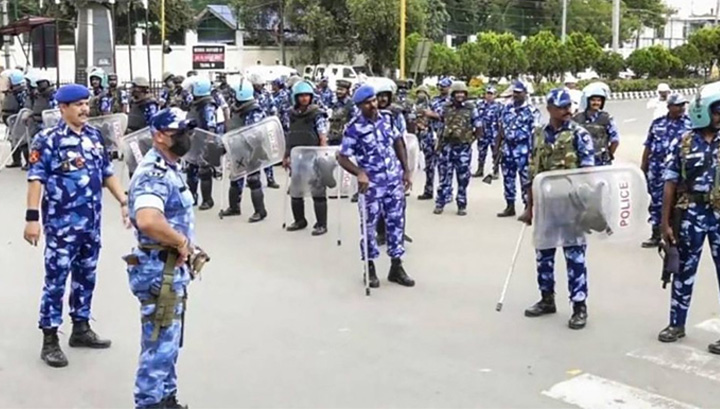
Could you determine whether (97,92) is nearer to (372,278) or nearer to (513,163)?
(513,163)

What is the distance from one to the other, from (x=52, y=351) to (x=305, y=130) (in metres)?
4.82

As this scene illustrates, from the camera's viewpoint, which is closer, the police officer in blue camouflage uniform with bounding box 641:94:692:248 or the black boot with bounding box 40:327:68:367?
the black boot with bounding box 40:327:68:367

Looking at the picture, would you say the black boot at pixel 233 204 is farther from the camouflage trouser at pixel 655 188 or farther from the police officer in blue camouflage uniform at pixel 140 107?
the camouflage trouser at pixel 655 188

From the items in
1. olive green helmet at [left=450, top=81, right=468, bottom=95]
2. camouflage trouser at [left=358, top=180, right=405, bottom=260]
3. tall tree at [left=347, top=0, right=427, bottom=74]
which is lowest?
camouflage trouser at [left=358, top=180, right=405, bottom=260]

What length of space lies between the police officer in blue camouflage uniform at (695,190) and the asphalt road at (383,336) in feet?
2.04

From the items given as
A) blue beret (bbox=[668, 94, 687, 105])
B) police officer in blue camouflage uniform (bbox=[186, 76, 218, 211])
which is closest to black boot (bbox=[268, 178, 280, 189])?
police officer in blue camouflage uniform (bbox=[186, 76, 218, 211])

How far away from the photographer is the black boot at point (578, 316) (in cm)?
621

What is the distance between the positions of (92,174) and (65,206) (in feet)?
0.87

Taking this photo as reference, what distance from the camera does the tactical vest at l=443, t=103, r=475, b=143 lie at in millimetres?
11000

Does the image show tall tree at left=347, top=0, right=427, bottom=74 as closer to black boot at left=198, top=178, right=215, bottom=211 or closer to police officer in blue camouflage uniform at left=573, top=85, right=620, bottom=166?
black boot at left=198, top=178, right=215, bottom=211

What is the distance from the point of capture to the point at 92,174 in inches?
219

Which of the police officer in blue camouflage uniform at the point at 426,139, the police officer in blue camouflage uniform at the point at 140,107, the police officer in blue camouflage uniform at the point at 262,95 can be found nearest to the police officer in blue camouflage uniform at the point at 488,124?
the police officer in blue camouflage uniform at the point at 426,139

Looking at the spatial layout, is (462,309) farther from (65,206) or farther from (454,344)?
(65,206)

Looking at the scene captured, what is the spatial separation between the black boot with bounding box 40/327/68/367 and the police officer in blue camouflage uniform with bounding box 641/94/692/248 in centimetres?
561
